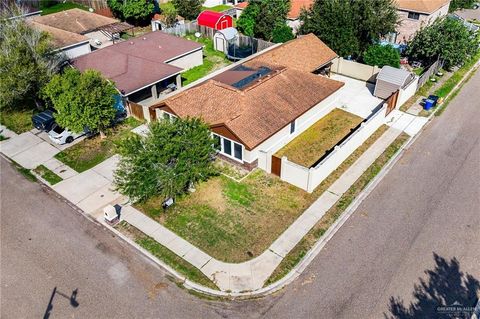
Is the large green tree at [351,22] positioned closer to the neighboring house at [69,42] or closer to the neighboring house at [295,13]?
the neighboring house at [295,13]

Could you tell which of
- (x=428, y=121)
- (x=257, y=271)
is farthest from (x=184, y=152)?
(x=428, y=121)

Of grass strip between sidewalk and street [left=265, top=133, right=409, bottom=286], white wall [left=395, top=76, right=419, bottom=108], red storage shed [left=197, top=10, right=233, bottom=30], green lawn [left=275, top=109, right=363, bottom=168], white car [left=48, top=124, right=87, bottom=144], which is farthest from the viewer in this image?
red storage shed [left=197, top=10, right=233, bottom=30]

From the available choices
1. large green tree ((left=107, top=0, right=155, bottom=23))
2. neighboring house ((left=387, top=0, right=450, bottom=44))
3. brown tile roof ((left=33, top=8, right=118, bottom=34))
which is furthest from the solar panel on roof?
large green tree ((left=107, top=0, right=155, bottom=23))

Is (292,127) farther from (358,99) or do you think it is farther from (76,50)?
(76,50)

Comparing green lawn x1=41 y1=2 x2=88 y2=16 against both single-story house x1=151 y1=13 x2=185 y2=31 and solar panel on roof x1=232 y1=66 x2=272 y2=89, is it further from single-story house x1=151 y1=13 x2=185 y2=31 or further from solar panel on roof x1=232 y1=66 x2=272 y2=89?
solar panel on roof x1=232 y1=66 x2=272 y2=89

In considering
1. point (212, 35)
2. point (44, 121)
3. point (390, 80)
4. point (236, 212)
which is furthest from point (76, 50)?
point (390, 80)

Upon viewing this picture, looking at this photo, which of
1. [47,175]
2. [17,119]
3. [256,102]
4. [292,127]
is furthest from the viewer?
[17,119]
